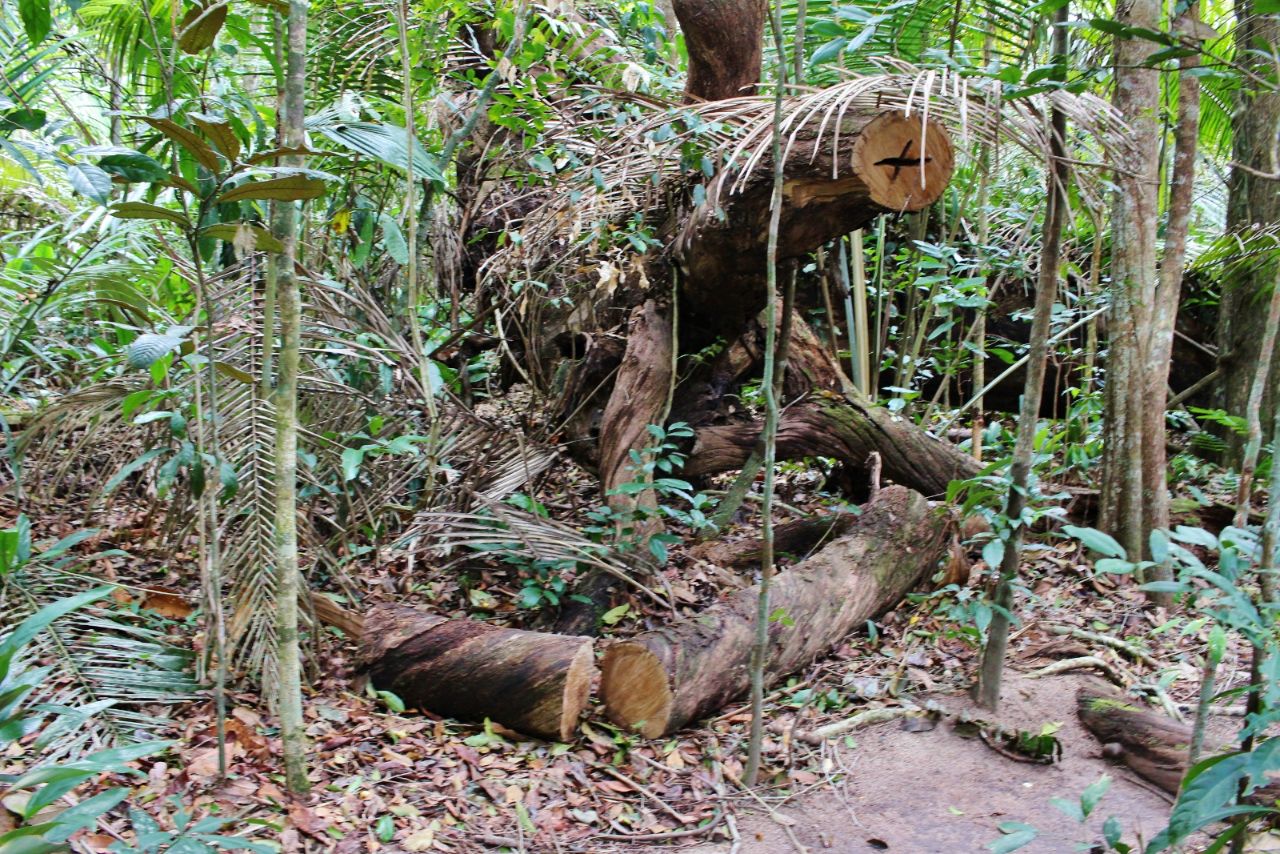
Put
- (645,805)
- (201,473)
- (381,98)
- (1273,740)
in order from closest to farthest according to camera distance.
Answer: (1273,740)
(201,473)
(645,805)
(381,98)

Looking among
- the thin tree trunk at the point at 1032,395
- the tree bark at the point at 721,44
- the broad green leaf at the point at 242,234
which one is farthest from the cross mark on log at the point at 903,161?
the broad green leaf at the point at 242,234

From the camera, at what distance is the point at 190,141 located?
6.64 feet

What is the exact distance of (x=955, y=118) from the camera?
301cm

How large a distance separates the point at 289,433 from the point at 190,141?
0.75m

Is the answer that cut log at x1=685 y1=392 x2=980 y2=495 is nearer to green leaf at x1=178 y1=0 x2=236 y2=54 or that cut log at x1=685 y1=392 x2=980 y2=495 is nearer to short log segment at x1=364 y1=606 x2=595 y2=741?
short log segment at x1=364 y1=606 x2=595 y2=741

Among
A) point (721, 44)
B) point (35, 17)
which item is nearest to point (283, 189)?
point (35, 17)

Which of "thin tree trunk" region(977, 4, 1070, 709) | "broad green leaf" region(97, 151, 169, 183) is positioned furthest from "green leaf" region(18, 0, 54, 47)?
"thin tree trunk" region(977, 4, 1070, 709)

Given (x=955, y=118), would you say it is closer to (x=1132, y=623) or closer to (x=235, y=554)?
(x=1132, y=623)

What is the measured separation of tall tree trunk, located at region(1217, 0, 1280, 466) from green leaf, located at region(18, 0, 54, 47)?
515cm

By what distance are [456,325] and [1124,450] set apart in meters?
3.36

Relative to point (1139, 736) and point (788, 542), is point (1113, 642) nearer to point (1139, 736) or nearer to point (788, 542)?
point (1139, 736)

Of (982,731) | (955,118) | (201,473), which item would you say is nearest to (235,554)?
(201,473)

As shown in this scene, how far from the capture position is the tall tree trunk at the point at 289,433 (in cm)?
229

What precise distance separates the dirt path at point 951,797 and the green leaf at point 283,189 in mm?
2103
